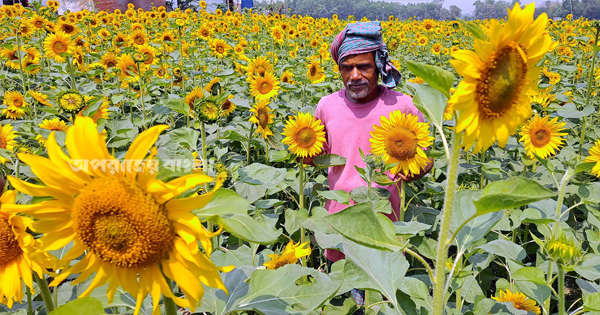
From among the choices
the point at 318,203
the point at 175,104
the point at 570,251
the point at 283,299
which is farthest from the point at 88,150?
the point at 318,203

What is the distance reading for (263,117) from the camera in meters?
2.42

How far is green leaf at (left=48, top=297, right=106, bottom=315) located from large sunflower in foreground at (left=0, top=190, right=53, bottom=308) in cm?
15

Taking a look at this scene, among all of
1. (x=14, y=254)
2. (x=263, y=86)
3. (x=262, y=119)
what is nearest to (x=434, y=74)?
(x=14, y=254)

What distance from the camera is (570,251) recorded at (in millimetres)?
1123

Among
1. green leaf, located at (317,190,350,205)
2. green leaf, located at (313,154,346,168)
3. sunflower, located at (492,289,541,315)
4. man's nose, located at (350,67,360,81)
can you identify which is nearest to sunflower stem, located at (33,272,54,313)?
green leaf, located at (317,190,350,205)

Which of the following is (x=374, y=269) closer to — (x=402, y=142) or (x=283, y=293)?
(x=283, y=293)

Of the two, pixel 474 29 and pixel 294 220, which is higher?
pixel 474 29

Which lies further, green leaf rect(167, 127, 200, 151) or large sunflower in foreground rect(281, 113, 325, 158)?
large sunflower in foreground rect(281, 113, 325, 158)

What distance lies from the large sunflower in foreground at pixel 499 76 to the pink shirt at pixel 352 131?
1403 mm

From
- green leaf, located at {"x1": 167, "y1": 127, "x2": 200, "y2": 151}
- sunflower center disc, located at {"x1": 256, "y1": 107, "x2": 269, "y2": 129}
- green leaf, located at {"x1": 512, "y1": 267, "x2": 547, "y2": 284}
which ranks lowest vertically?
green leaf, located at {"x1": 512, "y1": 267, "x2": 547, "y2": 284}

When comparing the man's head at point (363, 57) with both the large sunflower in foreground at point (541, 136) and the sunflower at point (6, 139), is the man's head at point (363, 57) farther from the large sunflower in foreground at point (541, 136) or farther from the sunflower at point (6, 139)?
the sunflower at point (6, 139)

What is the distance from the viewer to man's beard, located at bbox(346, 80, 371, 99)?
2205 millimetres

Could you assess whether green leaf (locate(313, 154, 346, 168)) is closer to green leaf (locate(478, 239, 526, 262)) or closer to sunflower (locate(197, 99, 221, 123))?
sunflower (locate(197, 99, 221, 123))

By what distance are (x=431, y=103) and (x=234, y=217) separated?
1.77 ft
